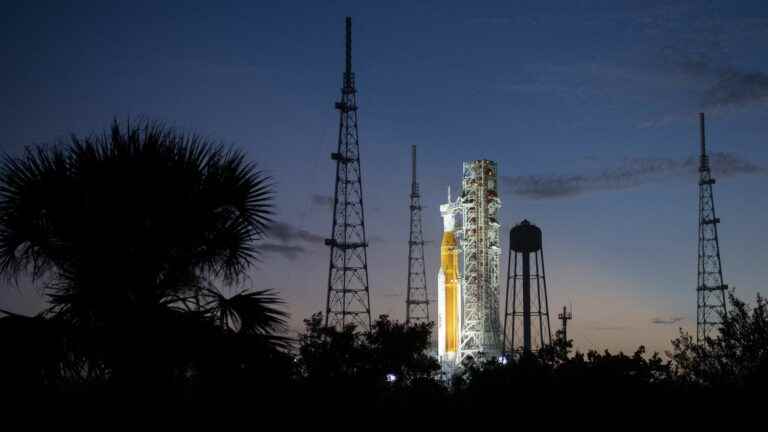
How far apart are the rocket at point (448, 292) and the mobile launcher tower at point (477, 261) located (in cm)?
14

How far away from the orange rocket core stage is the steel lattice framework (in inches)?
189

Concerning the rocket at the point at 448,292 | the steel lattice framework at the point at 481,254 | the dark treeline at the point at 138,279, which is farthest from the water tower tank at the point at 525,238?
the dark treeline at the point at 138,279

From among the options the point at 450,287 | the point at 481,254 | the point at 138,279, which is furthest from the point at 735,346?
the point at 450,287

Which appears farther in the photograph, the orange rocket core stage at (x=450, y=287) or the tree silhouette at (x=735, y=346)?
the orange rocket core stage at (x=450, y=287)

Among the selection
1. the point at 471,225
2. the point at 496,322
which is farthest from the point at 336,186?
the point at 496,322

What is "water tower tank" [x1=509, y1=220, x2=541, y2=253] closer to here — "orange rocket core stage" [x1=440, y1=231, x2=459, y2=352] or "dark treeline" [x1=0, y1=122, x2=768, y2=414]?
"orange rocket core stage" [x1=440, y1=231, x2=459, y2=352]

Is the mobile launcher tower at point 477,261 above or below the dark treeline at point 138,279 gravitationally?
above

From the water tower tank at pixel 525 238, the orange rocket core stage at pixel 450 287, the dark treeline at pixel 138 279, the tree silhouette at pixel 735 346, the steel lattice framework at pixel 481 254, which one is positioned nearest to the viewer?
the dark treeline at pixel 138 279

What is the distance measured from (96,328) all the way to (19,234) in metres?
1.82

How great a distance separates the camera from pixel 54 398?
31.4 feet

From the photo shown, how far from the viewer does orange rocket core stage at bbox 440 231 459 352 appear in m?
105

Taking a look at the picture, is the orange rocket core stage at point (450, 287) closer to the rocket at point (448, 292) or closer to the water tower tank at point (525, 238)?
the rocket at point (448, 292)

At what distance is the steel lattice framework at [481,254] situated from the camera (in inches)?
3836

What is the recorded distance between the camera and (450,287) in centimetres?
10612
